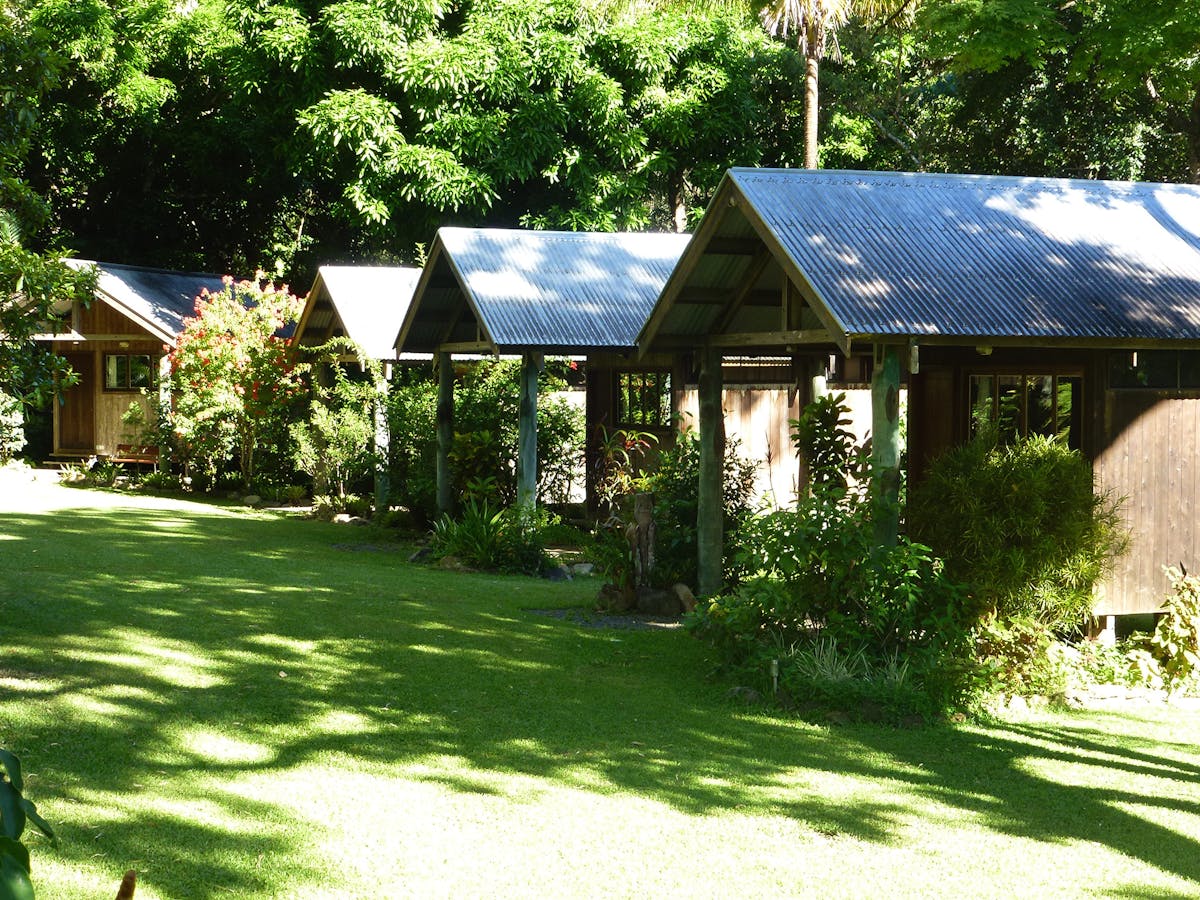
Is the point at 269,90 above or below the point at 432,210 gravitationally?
above

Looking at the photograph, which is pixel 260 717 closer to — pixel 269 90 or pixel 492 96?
pixel 492 96

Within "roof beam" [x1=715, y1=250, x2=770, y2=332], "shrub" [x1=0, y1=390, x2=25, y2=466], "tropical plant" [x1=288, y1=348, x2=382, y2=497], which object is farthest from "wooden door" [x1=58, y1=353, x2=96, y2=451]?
"roof beam" [x1=715, y1=250, x2=770, y2=332]

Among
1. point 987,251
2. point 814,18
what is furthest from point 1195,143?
point 987,251

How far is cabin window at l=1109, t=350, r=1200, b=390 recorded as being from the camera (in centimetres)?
1049

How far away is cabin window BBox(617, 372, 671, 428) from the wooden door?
1528 cm

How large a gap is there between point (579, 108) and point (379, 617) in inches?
803

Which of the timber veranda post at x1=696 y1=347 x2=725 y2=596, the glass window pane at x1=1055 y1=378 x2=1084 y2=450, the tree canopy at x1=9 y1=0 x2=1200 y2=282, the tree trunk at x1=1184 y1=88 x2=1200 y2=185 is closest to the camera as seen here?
the glass window pane at x1=1055 y1=378 x2=1084 y2=450

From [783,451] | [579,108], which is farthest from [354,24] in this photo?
[783,451]

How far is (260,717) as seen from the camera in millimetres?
8320

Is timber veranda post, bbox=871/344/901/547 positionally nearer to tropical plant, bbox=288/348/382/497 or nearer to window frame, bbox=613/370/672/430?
window frame, bbox=613/370/672/430

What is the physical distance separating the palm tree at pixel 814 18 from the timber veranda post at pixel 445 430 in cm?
1081

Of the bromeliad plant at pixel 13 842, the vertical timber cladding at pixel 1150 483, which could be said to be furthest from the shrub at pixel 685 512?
the bromeliad plant at pixel 13 842

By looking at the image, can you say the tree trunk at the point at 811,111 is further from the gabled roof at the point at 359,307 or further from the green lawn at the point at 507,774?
the green lawn at the point at 507,774

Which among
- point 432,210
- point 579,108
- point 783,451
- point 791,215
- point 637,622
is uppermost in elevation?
point 579,108
